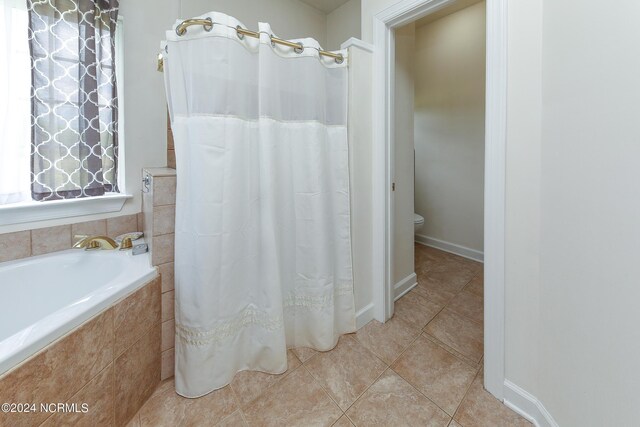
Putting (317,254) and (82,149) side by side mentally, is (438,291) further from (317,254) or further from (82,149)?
(82,149)

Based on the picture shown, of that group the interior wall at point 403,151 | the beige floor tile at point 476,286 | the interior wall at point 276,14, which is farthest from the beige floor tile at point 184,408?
the interior wall at point 276,14

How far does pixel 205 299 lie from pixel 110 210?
36.6 inches

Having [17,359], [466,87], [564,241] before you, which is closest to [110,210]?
[17,359]

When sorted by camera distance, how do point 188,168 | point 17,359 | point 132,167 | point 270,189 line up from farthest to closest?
point 132,167
point 270,189
point 188,168
point 17,359

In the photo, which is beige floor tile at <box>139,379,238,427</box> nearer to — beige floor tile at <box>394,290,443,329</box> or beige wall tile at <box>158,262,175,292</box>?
beige wall tile at <box>158,262,175,292</box>

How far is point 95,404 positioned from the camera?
886 millimetres

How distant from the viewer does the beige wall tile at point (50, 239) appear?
1.31 meters

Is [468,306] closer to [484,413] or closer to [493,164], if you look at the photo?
[484,413]

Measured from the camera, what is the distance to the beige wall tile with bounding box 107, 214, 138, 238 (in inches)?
59.6

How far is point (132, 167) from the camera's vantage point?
156 cm

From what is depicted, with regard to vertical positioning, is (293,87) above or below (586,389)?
above

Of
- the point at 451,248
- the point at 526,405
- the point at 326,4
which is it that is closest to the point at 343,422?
the point at 526,405

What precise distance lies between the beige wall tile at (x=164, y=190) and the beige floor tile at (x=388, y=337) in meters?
1.35

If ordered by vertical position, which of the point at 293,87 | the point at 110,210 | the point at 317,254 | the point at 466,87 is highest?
the point at 466,87
